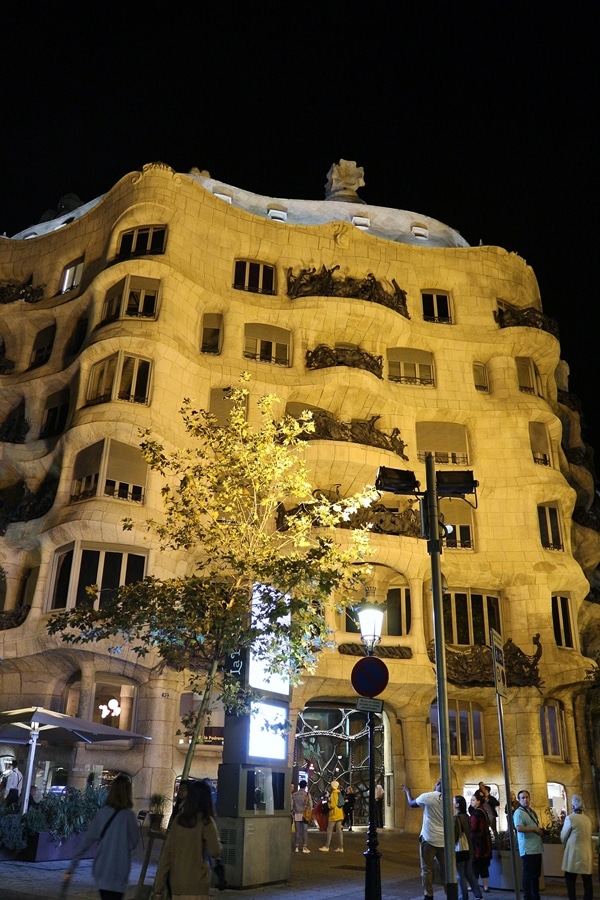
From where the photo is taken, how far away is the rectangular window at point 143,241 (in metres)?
31.8

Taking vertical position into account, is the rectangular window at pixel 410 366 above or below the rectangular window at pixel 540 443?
above

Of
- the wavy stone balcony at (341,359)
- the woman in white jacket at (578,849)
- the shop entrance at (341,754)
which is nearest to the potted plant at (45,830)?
the woman in white jacket at (578,849)

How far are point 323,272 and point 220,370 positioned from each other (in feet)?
22.4

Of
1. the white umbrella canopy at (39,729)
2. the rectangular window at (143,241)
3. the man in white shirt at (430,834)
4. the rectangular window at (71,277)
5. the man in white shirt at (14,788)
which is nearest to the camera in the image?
the man in white shirt at (430,834)

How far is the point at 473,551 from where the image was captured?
31.7 meters

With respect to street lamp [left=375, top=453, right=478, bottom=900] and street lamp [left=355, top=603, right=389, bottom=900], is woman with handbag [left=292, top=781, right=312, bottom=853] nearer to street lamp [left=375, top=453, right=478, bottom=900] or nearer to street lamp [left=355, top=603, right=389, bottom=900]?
street lamp [left=355, top=603, right=389, bottom=900]

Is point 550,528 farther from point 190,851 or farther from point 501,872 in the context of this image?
point 190,851

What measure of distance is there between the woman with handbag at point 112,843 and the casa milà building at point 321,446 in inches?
718

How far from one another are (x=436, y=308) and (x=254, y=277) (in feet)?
28.3

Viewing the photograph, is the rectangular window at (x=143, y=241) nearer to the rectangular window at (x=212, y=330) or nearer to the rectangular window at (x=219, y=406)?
the rectangular window at (x=212, y=330)

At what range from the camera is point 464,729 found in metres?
30.6

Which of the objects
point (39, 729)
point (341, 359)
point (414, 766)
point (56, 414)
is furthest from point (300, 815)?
point (56, 414)

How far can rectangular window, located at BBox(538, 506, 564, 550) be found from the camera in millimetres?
32406

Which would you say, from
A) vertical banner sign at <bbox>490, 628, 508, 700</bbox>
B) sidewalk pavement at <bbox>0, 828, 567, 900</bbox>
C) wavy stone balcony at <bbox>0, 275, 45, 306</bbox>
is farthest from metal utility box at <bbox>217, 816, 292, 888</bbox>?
wavy stone balcony at <bbox>0, 275, 45, 306</bbox>
